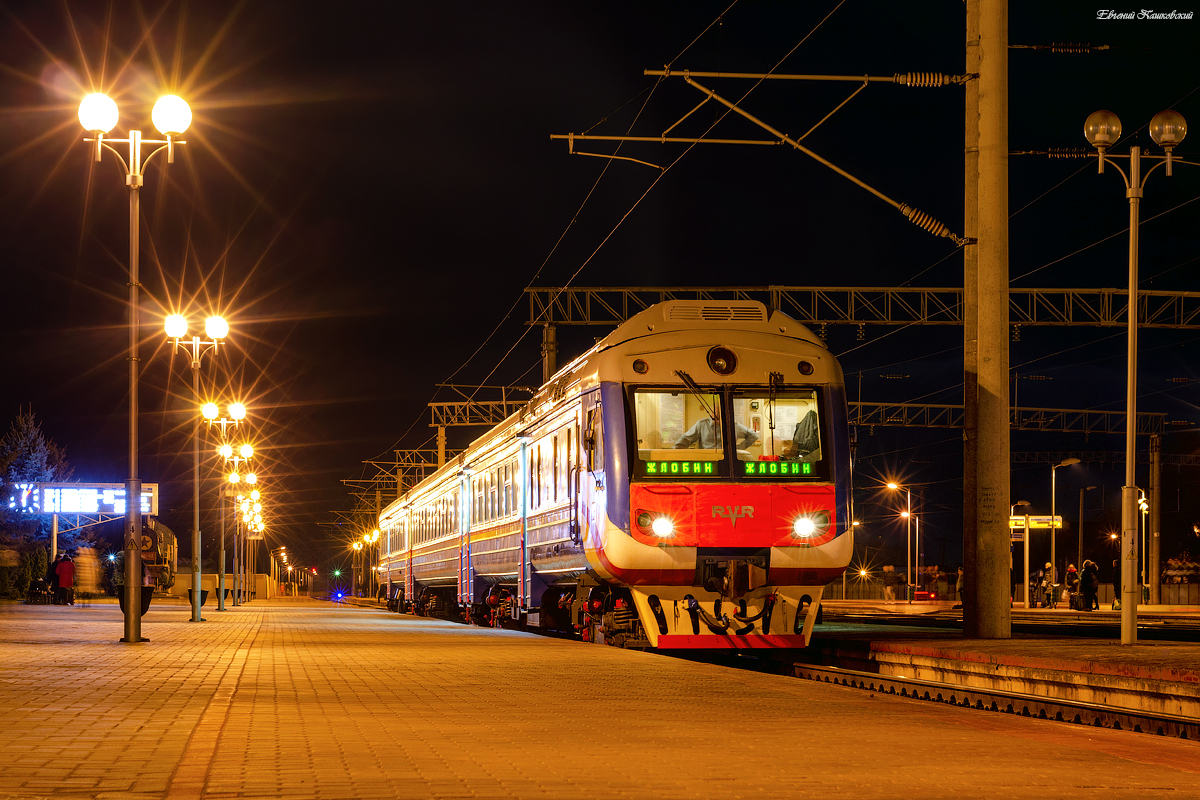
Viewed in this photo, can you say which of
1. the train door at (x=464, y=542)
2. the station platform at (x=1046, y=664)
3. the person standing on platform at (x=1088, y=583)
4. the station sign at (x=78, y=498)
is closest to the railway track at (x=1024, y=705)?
the station platform at (x=1046, y=664)

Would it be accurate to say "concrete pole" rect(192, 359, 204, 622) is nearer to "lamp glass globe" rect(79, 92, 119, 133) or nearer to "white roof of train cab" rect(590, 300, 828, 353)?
"lamp glass globe" rect(79, 92, 119, 133)

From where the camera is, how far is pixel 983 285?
17.7m

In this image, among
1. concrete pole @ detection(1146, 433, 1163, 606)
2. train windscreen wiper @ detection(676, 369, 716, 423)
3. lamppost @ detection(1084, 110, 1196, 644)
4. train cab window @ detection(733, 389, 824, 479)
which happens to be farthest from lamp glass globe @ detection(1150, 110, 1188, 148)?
concrete pole @ detection(1146, 433, 1163, 606)

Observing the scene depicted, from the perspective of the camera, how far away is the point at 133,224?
2050 cm

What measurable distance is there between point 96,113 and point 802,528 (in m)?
11.6

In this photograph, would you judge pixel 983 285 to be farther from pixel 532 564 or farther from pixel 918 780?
pixel 918 780

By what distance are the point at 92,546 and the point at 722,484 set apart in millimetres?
74323

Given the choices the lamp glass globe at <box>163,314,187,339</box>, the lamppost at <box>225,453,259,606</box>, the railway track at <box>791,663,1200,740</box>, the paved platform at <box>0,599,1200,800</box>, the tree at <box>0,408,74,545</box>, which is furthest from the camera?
the tree at <box>0,408,74,545</box>

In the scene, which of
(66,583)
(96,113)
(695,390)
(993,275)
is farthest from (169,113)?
(66,583)

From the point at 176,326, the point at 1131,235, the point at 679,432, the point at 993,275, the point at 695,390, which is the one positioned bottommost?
the point at 679,432

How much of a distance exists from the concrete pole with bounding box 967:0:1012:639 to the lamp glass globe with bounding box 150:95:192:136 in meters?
11.1

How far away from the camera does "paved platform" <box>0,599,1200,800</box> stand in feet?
21.6

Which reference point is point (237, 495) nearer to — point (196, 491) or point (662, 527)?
point (196, 491)

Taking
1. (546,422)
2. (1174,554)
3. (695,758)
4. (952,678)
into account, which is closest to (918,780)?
(695,758)
